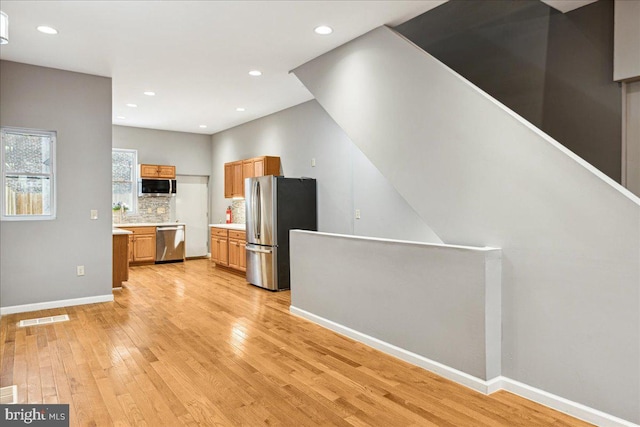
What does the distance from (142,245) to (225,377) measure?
20.1 ft

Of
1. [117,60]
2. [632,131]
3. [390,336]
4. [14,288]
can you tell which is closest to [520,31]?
[632,131]

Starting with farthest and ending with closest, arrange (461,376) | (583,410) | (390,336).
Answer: (390,336) < (461,376) < (583,410)

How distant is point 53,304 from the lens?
4.99 m

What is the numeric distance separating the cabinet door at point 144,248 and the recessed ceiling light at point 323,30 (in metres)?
6.14

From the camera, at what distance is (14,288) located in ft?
15.6

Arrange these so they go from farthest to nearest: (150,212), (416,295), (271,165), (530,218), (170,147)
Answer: (170,147) < (150,212) < (271,165) < (416,295) < (530,218)

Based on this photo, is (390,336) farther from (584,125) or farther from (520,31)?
(520,31)

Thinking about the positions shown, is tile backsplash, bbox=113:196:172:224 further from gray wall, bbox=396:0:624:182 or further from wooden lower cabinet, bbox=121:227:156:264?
gray wall, bbox=396:0:624:182

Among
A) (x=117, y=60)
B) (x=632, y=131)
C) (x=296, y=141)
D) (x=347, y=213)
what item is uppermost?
(x=117, y=60)

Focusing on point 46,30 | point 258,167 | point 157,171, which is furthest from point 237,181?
point 46,30

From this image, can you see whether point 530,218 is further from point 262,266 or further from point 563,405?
point 262,266

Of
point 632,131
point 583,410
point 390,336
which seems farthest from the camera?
point 390,336

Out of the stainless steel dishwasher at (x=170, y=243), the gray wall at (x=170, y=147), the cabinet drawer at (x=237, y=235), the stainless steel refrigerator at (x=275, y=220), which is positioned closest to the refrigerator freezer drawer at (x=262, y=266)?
the stainless steel refrigerator at (x=275, y=220)

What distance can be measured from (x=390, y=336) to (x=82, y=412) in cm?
228
